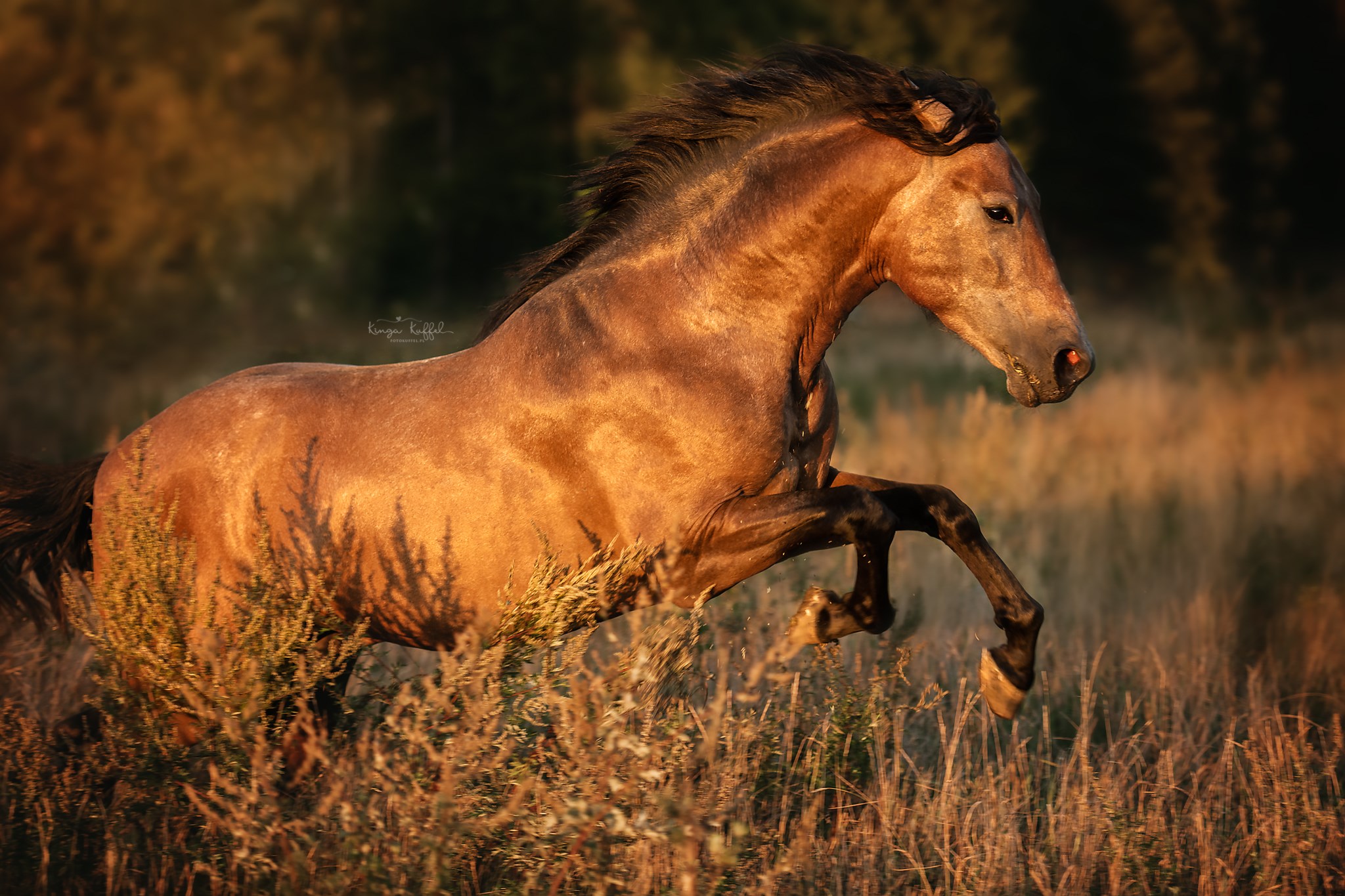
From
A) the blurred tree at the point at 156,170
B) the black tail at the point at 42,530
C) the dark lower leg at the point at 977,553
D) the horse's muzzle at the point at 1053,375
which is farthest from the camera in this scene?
the blurred tree at the point at 156,170

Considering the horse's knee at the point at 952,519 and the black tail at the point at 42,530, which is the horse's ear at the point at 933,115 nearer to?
the horse's knee at the point at 952,519

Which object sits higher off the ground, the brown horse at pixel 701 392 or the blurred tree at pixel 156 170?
the blurred tree at pixel 156 170

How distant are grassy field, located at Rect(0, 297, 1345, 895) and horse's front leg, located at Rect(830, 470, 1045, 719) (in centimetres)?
37

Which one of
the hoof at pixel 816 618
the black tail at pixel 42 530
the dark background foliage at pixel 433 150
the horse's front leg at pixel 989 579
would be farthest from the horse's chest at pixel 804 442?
the dark background foliage at pixel 433 150

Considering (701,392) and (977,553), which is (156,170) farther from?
(977,553)

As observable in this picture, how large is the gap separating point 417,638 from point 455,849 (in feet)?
3.40

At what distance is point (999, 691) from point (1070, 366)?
3.36 ft

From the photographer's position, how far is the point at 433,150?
15.6 m

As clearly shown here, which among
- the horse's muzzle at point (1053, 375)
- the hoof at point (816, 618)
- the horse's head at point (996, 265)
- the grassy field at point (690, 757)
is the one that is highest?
the horse's head at point (996, 265)

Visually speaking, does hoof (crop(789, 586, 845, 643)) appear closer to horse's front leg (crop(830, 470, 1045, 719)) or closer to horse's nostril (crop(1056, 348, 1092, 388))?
horse's front leg (crop(830, 470, 1045, 719))

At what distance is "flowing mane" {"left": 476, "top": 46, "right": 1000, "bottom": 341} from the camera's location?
347cm

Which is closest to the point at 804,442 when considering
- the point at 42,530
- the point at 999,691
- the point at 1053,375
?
the point at 1053,375

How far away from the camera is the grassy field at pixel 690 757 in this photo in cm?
291

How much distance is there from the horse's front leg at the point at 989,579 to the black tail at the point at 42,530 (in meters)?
2.78
